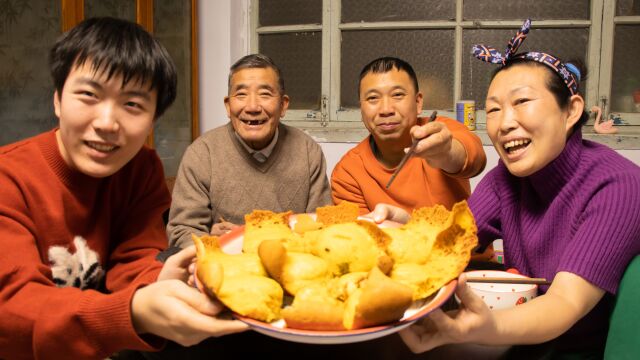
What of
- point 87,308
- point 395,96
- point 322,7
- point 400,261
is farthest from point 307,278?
point 322,7

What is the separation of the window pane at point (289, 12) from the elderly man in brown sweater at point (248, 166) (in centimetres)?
142

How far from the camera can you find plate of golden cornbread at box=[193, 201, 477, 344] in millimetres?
559

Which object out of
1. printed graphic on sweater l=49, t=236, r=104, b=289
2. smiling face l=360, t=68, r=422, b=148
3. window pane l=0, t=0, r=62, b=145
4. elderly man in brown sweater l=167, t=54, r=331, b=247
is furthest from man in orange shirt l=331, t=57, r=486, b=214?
window pane l=0, t=0, r=62, b=145

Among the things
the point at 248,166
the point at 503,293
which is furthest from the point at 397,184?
the point at 503,293

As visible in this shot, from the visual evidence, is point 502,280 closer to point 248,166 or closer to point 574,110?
point 574,110

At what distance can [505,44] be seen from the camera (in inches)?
116

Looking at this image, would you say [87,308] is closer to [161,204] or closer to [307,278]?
[307,278]

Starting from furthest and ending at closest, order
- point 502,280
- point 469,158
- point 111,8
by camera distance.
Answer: point 111,8 < point 469,158 < point 502,280

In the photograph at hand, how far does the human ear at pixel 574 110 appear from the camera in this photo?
40.4 inches

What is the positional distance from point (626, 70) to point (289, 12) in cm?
204

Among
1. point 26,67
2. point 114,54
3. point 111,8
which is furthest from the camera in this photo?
point 111,8

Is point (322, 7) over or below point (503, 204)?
over

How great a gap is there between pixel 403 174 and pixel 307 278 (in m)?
1.16

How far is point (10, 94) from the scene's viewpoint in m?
1.94
